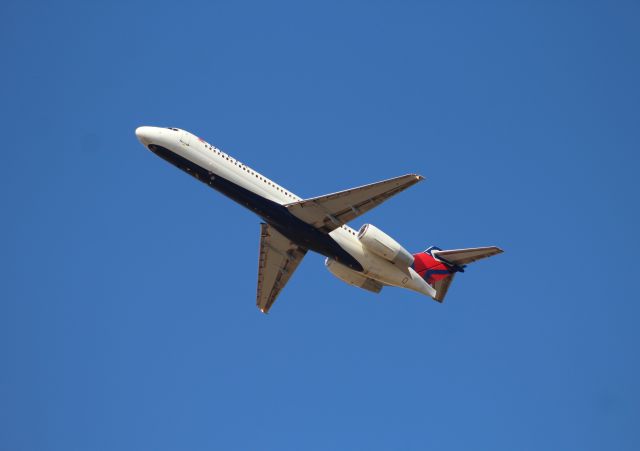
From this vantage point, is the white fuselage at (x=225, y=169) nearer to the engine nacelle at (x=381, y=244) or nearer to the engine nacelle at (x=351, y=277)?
the engine nacelle at (x=381, y=244)

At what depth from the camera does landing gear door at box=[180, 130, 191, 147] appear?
4306cm

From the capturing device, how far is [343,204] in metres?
42.4

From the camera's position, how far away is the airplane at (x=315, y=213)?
139ft

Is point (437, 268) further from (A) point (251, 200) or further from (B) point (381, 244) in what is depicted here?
(A) point (251, 200)

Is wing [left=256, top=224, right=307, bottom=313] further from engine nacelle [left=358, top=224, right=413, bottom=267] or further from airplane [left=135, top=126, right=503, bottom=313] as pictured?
engine nacelle [left=358, top=224, right=413, bottom=267]

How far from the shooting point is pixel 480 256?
151ft

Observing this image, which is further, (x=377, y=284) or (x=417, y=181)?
(x=377, y=284)

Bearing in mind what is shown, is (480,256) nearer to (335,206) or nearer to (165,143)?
(335,206)

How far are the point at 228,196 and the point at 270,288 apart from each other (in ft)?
27.2

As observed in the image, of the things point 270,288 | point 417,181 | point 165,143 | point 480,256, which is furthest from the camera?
point 270,288

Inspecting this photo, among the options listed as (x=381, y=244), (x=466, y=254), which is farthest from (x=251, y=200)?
(x=466, y=254)

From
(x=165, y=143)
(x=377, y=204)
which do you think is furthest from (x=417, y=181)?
(x=165, y=143)

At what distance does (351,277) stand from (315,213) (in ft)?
19.5

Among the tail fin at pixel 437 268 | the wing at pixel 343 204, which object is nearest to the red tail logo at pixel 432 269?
the tail fin at pixel 437 268
